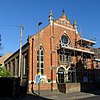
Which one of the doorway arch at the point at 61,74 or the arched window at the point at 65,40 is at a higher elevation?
the arched window at the point at 65,40

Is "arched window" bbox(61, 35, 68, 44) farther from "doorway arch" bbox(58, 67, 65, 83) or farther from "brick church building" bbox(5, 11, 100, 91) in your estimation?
"doorway arch" bbox(58, 67, 65, 83)

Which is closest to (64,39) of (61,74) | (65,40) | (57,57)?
(65,40)

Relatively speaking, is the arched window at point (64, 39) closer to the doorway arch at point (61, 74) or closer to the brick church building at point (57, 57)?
the brick church building at point (57, 57)

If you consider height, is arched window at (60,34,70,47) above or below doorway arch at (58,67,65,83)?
above

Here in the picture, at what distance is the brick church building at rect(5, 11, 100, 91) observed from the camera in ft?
105

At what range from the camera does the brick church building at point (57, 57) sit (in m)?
32.0

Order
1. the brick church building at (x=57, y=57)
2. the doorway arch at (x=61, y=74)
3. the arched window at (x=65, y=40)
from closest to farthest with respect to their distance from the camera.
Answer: the brick church building at (x=57, y=57) → the doorway arch at (x=61, y=74) → the arched window at (x=65, y=40)

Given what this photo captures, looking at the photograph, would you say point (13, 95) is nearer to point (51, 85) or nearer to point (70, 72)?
point (51, 85)

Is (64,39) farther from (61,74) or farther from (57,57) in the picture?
(61,74)

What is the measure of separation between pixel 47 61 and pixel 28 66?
332 cm

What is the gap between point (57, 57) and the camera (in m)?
35.1

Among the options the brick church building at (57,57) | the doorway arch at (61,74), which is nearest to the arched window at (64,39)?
the brick church building at (57,57)

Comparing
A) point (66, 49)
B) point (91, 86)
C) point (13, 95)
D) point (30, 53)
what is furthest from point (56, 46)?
point (13, 95)

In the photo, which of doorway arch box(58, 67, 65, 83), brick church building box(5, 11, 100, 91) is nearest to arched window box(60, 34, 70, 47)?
brick church building box(5, 11, 100, 91)
